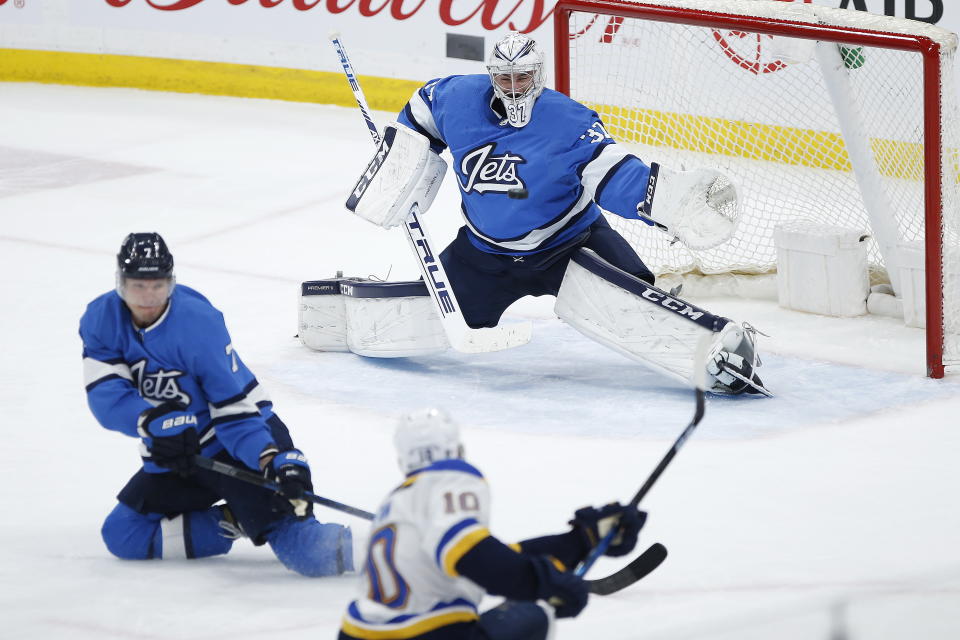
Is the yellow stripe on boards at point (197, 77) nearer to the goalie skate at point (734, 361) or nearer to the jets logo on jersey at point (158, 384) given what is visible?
the goalie skate at point (734, 361)

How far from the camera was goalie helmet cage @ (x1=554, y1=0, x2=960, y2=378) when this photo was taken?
4207mm

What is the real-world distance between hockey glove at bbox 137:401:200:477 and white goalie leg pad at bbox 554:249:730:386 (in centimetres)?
156

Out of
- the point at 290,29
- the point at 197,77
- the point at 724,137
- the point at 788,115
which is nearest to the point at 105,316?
the point at 724,137

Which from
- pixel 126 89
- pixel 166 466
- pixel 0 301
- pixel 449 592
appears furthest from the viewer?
pixel 126 89

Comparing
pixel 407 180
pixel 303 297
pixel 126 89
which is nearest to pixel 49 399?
pixel 303 297

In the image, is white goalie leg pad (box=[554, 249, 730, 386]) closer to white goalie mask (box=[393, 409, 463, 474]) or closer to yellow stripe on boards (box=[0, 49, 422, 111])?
white goalie mask (box=[393, 409, 463, 474])

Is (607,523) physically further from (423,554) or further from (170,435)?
(170,435)

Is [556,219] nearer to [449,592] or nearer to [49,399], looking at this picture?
[49,399]

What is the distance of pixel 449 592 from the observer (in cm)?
212

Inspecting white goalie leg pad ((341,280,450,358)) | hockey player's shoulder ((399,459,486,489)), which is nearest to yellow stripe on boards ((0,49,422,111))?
white goalie leg pad ((341,280,450,358))


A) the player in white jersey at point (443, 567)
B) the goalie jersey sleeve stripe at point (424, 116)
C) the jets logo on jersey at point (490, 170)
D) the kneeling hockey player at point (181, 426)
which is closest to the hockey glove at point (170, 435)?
the kneeling hockey player at point (181, 426)

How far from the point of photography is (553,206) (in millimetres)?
4125

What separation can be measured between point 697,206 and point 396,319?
1.00 meters

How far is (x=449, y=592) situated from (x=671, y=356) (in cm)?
206
